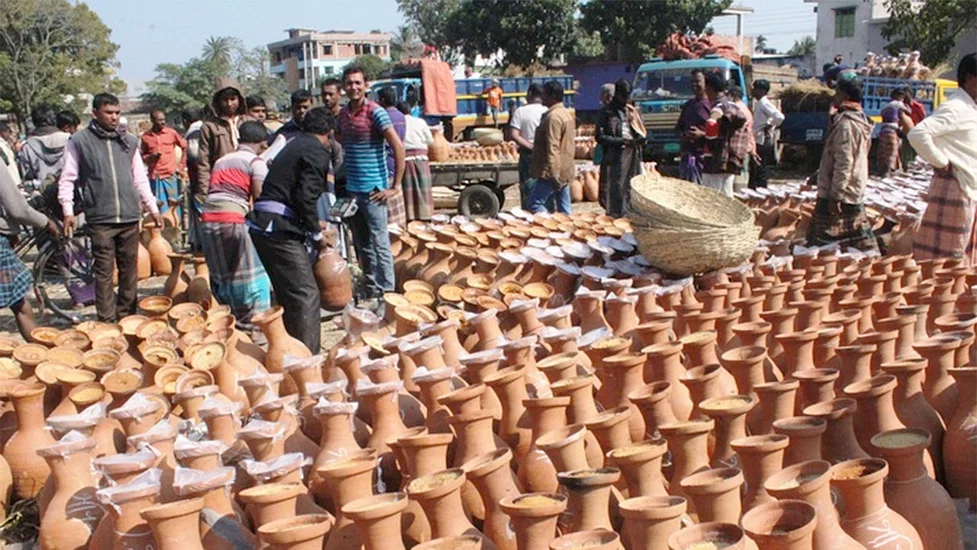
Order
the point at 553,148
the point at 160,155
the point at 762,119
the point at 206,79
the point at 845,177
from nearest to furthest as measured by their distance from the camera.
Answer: the point at 845,177 < the point at 553,148 < the point at 160,155 < the point at 762,119 < the point at 206,79

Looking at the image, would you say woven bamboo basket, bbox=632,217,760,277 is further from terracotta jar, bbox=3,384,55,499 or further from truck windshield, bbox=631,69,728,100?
truck windshield, bbox=631,69,728,100

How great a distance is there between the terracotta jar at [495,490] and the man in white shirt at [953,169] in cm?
297

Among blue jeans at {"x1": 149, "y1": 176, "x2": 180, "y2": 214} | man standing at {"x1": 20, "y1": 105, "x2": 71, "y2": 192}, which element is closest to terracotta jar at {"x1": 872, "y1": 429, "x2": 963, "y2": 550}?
man standing at {"x1": 20, "y1": 105, "x2": 71, "y2": 192}

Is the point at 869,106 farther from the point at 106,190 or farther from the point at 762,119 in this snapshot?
the point at 106,190

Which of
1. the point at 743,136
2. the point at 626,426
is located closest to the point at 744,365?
the point at 626,426

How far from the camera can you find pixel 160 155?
26.8 feet

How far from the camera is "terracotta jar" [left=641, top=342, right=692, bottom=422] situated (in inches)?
95.4

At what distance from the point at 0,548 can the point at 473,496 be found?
1558 millimetres

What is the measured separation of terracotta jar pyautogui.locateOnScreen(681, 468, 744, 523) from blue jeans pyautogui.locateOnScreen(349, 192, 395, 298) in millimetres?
3746

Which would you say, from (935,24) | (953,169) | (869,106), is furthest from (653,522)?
(935,24)

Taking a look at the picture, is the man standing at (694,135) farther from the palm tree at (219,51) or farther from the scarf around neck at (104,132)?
the palm tree at (219,51)

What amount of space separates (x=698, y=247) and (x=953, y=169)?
4.18ft

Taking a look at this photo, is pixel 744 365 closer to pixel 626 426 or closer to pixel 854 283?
pixel 626 426

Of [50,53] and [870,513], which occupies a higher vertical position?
[50,53]
